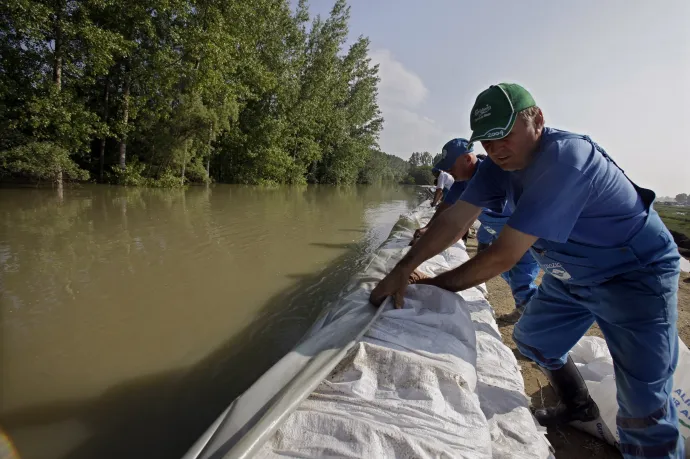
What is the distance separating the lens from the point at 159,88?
1321 centimetres

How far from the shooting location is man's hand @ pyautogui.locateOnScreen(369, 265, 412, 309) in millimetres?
1790

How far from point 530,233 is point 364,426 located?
852mm

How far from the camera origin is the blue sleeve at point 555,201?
3.73 feet

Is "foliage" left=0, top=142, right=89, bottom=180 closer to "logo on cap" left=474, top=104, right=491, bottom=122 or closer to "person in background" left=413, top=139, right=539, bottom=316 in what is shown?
"person in background" left=413, top=139, right=539, bottom=316

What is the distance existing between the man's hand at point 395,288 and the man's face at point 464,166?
148cm

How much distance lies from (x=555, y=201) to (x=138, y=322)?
3.13 metres

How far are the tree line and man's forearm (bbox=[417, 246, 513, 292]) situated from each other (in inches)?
511

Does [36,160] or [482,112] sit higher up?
[482,112]

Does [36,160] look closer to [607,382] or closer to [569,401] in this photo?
[569,401]

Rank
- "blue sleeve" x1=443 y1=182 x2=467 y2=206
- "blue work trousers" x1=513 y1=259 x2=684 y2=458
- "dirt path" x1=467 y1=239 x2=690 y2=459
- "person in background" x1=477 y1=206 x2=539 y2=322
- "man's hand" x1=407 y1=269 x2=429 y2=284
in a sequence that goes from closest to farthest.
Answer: "blue work trousers" x1=513 y1=259 x2=684 y2=458 < "dirt path" x1=467 y1=239 x2=690 y2=459 < "man's hand" x1=407 y1=269 x2=429 y2=284 < "person in background" x1=477 y1=206 x2=539 y2=322 < "blue sleeve" x1=443 y1=182 x2=467 y2=206

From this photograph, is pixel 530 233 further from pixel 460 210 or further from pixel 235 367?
pixel 235 367

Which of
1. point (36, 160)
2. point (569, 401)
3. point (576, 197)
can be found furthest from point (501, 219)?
point (36, 160)

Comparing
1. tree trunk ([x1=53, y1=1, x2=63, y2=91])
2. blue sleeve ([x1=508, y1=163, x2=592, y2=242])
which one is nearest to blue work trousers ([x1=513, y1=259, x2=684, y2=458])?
blue sleeve ([x1=508, y1=163, x2=592, y2=242])

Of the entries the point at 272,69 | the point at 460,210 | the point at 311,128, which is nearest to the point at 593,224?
the point at 460,210
